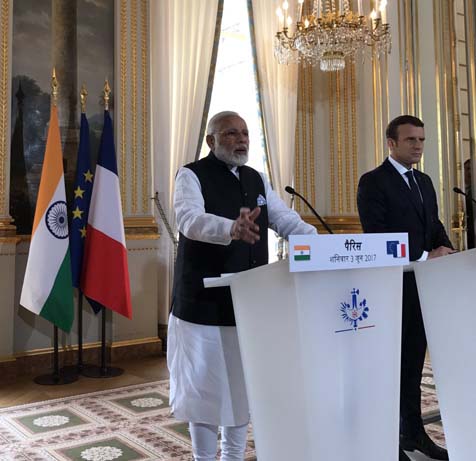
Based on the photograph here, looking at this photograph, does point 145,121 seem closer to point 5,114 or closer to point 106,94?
point 106,94

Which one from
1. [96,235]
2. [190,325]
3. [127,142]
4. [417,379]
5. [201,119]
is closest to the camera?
[190,325]

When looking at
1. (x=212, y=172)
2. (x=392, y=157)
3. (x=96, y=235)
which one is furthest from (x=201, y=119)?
(x=212, y=172)

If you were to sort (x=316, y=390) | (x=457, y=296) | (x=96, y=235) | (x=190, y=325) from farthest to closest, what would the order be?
(x=96, y=235) → (x=190, y=325) → (x=457, y=296) → (x=316, y=390)

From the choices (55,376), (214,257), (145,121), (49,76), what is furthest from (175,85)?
(214,257)

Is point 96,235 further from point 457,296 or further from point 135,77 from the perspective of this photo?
point 457,296

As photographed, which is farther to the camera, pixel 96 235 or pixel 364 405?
pixel 96 235

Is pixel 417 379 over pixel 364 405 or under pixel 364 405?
under

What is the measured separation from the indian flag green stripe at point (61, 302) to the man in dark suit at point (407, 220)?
234 cm

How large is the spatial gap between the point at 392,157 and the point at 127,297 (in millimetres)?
2395

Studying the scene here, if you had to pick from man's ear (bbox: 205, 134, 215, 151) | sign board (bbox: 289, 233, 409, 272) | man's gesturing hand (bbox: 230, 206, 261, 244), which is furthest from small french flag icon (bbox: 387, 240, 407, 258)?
man's ear (bbox: 205, 134, 215, 151)

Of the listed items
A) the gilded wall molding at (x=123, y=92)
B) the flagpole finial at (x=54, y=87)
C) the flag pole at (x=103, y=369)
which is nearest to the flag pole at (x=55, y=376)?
the flagpole finial at (x=54, y=87)

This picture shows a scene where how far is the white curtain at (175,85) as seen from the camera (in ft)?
17.6

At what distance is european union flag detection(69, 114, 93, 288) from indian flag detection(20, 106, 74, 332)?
4.5 inches

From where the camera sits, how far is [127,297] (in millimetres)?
4426
